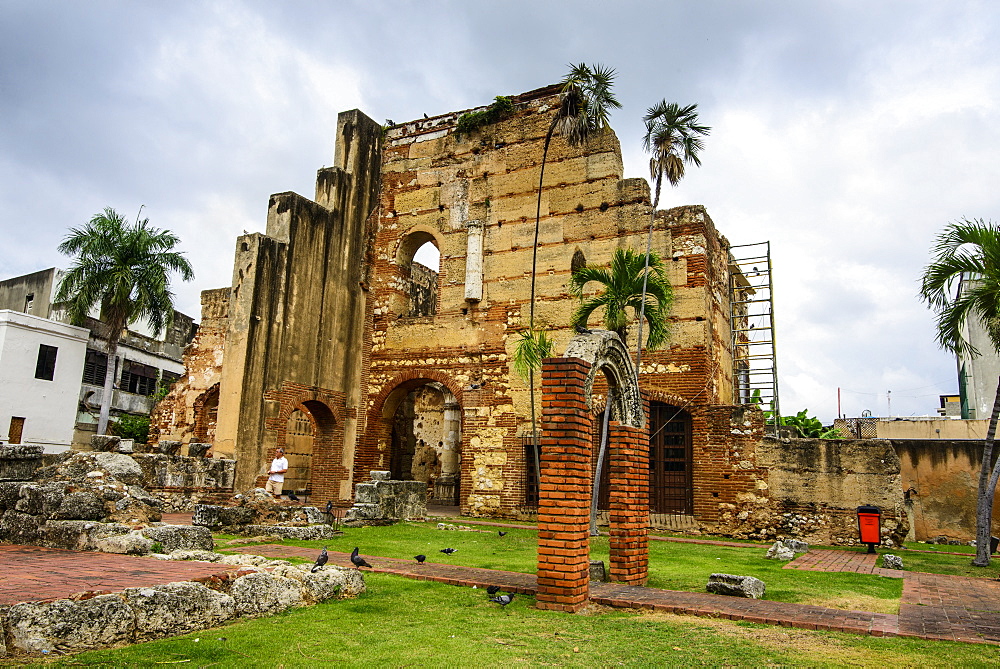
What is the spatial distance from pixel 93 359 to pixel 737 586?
35.0m

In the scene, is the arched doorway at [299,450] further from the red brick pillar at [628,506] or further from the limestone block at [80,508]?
the red brick pillar at [628,506]

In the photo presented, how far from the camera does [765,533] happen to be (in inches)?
580

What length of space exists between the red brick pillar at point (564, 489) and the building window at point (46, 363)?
1242 inches

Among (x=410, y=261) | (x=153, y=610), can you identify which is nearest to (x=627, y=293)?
(x=153, y=610)

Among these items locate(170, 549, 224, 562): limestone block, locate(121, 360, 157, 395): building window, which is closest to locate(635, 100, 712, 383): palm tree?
locate(170, 549, 224, 562): limestone block

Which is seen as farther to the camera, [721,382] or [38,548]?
[721,382]

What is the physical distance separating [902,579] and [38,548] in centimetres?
1074

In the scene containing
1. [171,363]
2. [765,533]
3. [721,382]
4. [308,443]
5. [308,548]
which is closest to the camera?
[308,548]

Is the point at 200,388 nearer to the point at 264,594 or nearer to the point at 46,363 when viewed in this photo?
the point at 46,363

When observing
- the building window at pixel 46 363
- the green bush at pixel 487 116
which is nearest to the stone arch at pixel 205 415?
the green bush at pixel 487 116

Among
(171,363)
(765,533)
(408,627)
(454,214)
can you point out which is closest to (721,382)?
(765,533)

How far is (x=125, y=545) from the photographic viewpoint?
749 cm

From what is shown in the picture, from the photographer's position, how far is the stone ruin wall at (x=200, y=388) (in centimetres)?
2250

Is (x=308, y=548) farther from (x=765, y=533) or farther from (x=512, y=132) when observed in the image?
(x=512, y=132)
